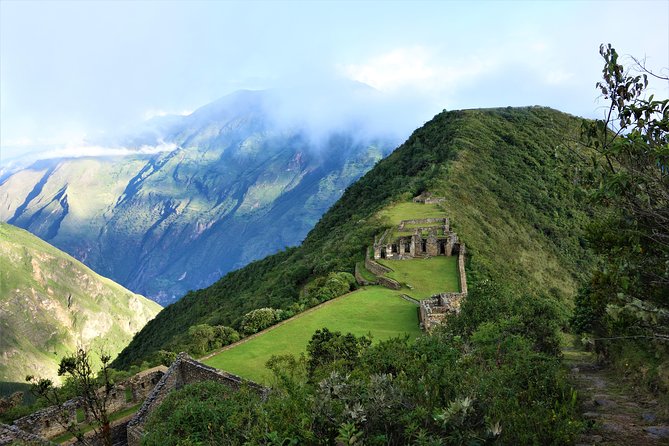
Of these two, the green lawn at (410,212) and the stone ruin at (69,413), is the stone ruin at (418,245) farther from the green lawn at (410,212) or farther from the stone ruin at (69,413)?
the stone ruin at (69,413)

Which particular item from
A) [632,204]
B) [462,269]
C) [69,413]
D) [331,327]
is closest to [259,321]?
[331,327]

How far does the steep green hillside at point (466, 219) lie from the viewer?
4834cm

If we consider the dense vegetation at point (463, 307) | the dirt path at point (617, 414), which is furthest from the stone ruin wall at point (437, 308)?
the dirt path at point (617, 414)

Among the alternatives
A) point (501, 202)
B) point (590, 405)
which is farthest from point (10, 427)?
point (501, 202)

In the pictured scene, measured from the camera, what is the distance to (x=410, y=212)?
55.6 meters

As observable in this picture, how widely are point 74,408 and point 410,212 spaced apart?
40441 mm

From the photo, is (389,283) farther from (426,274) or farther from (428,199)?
(428,199)

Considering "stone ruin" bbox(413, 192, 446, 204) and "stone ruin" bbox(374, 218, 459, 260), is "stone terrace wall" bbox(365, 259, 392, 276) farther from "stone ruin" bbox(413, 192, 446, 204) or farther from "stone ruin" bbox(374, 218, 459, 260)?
"stone ruin" bbox(413, 192, 446, 204)

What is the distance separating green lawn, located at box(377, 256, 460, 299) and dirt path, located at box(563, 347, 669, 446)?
17379 mm

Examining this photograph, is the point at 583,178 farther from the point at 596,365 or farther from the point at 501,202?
the point at 501,202

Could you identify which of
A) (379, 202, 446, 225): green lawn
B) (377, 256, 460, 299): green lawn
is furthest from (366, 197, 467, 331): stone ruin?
(379, 202, 446, 225): green lawn

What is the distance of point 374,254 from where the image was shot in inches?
1722

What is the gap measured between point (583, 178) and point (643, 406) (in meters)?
6.65

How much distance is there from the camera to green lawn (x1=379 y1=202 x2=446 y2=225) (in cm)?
5288
